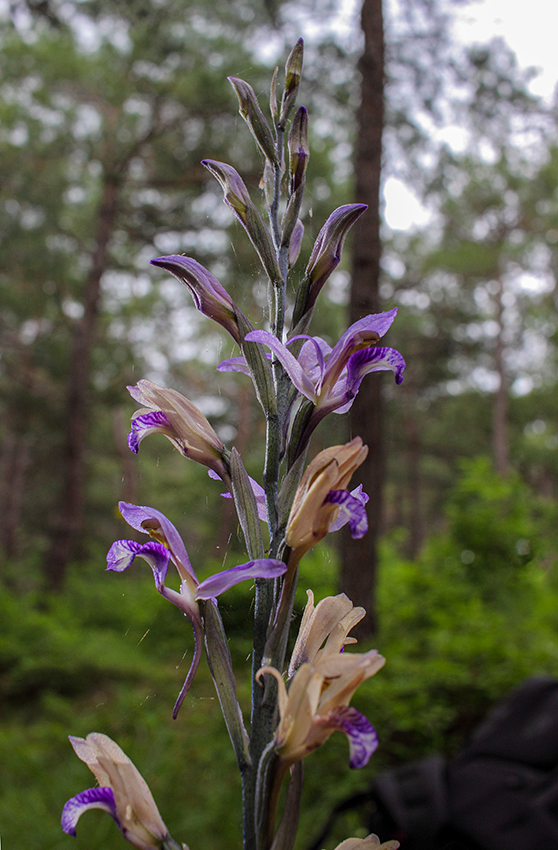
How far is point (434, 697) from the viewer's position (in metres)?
2.76

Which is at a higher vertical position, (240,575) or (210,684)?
(240,575)

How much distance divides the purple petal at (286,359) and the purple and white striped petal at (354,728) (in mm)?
219

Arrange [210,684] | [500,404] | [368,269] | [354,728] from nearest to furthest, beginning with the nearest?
[354,728]
[210,684]
[368,269]
[500,404]

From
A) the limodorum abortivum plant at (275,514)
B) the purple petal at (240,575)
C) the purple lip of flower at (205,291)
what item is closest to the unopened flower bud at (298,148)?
the limodorum abortivum plant at (275,514)

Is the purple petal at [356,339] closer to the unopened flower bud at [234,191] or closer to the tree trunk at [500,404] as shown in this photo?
the unopened flower bud at [234,191]

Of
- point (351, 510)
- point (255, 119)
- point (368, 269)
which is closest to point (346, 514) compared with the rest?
point (351, 510)

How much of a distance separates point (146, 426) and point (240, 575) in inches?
6.1

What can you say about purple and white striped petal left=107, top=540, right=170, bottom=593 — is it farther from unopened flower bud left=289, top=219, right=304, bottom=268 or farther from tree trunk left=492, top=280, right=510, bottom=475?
tree trunk left=492, top=280, right=510, bottom=475

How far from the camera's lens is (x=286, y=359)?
1.45 feet

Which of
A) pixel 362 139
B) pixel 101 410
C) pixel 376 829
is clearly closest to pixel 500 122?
pixel 362 139

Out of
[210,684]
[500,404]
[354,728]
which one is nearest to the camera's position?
[354,728]

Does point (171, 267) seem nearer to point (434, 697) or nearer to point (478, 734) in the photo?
point (478, 734)

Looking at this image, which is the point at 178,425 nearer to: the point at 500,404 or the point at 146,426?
the point at 146,426

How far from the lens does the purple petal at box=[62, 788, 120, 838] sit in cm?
40
